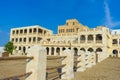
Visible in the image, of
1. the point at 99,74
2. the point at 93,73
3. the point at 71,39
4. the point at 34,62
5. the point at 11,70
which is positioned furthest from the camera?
the point at 71,39

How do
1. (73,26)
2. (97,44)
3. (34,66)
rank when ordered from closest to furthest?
(34,66) → (97,44) → (73,26)

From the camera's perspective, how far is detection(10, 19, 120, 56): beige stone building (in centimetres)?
4353

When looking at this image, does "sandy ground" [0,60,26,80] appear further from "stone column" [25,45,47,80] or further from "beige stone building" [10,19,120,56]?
"beige stone building" [10,19,120,56]

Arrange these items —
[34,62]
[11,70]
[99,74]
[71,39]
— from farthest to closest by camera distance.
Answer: [71,39]
[11,70]
[99,74]
[34,62]

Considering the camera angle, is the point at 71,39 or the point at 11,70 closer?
the point at 11,70

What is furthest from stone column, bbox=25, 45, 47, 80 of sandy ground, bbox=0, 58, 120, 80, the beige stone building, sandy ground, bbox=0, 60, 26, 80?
the beige stone building

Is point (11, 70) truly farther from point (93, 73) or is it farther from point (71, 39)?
point (71, 39)

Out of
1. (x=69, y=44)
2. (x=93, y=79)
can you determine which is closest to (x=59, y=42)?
(x=69, y=44)

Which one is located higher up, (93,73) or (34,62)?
(34,62)

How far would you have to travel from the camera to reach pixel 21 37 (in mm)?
59750

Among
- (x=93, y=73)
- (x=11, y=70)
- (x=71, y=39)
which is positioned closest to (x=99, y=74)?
(x=93, y=73)

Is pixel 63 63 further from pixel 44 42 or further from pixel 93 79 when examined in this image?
pixel 44 42

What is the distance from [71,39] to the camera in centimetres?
4962

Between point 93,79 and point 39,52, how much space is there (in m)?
4.28
